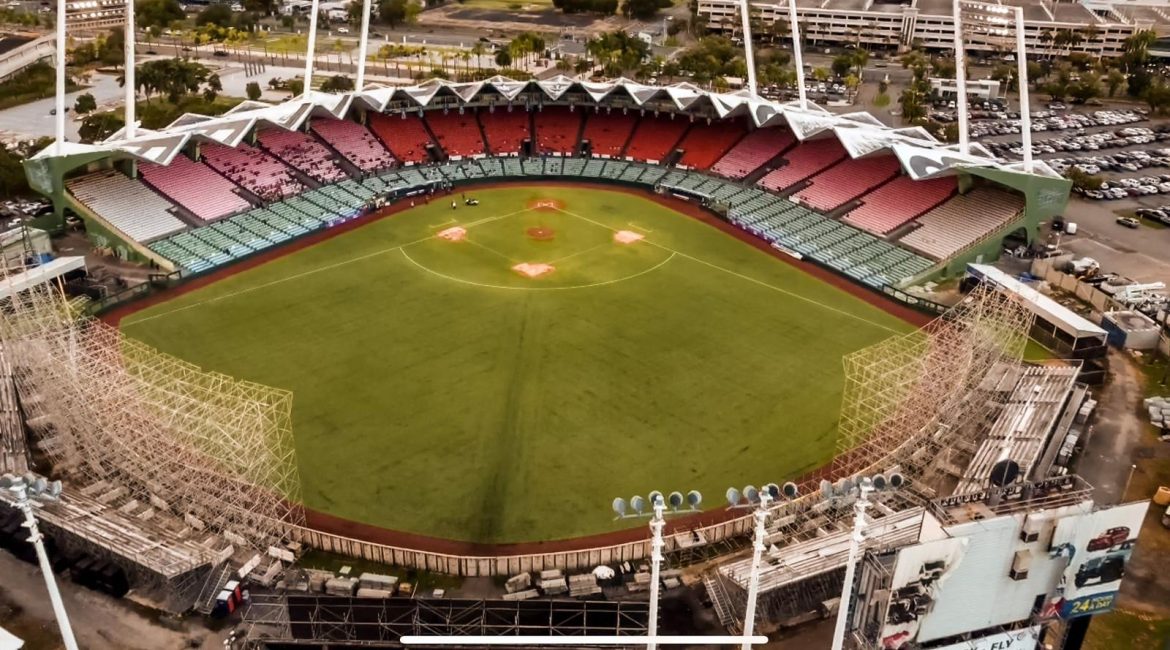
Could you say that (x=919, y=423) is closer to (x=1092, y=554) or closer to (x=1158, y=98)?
(x=1092, y=554)

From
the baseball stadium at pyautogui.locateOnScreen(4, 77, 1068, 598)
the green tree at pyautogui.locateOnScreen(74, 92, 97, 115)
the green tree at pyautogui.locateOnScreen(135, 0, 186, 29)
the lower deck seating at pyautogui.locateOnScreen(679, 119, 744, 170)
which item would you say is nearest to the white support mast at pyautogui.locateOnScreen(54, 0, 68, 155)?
the baseball stadium at pyautogui.locateOnScreen(4, 77, 1068, 598)

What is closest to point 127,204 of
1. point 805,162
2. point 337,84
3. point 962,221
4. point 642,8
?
point 337,84

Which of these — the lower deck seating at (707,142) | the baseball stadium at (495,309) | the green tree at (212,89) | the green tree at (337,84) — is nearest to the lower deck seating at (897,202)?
the baseball stadium at (495,309)

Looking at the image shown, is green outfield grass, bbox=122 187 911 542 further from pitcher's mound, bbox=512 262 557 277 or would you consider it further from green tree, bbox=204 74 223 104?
green tree, bbox=204 74 223 104

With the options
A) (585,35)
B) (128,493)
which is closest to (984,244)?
(128,493)

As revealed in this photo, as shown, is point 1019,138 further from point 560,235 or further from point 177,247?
point 177,247

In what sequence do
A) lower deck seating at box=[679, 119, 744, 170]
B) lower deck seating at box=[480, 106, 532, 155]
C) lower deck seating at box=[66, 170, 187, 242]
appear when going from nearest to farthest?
lower deck seating at box=[66, 170, 187, 242] < lower deck seating at box=[679, 119, 744, 170] < lower deck seating at box=[480, 106, 532, 155]
